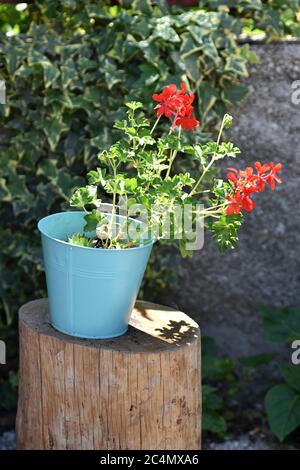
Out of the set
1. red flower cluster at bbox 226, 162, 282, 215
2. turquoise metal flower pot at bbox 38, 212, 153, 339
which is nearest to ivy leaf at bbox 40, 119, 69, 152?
turquoise metal flower pot at bbox 38, 212, 153, 339

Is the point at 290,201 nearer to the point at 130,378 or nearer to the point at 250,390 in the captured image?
the point at 250,390

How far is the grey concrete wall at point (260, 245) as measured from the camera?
113 inches

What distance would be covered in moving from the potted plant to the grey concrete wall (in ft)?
2.68

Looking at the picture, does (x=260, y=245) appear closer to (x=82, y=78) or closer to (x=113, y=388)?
(x=82, y=78)

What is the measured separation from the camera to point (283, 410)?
2844 millimetres

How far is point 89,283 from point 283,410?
113 cm

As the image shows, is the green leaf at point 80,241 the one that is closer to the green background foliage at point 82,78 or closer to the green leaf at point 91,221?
the green leaf at point 91,221

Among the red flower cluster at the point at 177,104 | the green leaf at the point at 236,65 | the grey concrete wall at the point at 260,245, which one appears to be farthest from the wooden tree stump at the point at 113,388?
the green leaf at the point at 236,65

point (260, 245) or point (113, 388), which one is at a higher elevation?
point (113, 388)

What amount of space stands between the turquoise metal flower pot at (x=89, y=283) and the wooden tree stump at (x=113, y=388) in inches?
1.6

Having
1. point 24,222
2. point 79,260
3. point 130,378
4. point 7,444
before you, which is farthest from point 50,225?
point 7,444

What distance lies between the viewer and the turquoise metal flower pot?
2.04m

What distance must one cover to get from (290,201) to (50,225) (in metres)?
1.13

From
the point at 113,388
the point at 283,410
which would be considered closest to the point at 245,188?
the point at 113,388
